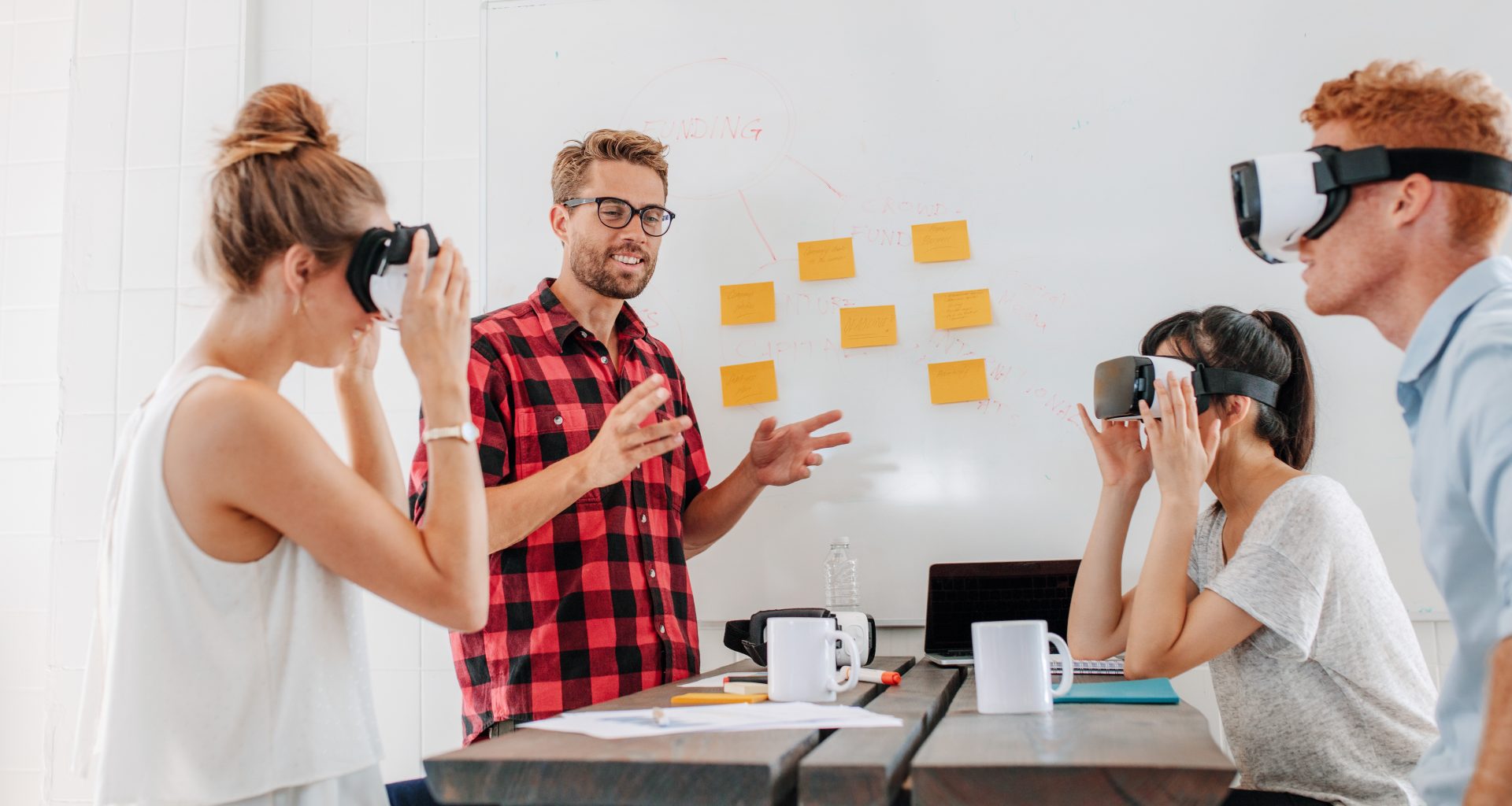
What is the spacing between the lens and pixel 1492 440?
3.18 feet

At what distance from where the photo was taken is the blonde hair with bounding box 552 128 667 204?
220 cm

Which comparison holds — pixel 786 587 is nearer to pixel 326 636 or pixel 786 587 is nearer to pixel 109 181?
pixel 326 636

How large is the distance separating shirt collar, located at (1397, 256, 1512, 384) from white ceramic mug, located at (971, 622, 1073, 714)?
1.75 feet

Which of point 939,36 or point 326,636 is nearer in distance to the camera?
point 326,636

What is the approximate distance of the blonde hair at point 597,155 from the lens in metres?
2.20

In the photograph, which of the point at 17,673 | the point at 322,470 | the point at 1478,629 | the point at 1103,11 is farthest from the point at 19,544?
the point at 1478,629

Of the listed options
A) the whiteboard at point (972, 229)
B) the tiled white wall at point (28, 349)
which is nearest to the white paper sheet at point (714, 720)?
the whiteboard at point (972, 229)

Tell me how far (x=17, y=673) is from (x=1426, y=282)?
3226 millimetres

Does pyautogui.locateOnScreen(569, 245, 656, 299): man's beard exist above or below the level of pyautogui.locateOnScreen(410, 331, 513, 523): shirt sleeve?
above

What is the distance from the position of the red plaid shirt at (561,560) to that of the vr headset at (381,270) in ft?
1.93

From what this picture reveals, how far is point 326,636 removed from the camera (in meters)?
1.23

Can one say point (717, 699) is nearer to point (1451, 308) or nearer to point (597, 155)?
point (1451, 308)

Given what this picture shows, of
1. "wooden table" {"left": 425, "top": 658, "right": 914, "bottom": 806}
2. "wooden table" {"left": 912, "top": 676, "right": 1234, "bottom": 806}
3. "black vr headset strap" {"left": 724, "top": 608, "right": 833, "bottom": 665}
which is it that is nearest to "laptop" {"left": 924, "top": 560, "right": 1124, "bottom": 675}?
"black vr headset strap" {"left": 724, "top": 608, "right": 833, "bottom": 665}

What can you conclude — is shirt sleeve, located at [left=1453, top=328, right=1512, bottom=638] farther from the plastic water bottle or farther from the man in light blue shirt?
the plastic water bottle
